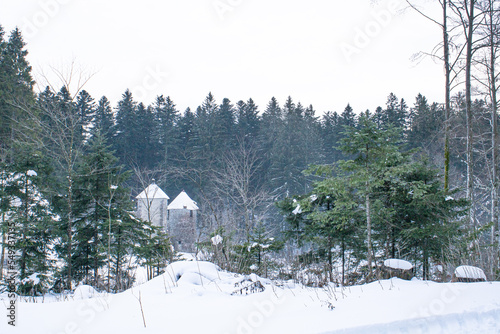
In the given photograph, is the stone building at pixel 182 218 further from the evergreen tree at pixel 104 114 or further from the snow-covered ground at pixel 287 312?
the snow-covered ground at pixel 287 312

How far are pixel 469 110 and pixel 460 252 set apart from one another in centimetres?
536

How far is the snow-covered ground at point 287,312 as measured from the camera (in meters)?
3.04

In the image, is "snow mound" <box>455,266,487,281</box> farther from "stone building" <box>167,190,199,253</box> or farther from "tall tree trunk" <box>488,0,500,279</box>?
"stone building" <box>167,190,199,253</box>

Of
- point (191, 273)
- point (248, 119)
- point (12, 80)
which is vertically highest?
point (248, 119)

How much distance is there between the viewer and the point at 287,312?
11.5 ft

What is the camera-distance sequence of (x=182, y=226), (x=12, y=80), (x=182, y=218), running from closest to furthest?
1. (x=12, y=80)
2. (x=182, y=226)
3. (x=182, y=218)

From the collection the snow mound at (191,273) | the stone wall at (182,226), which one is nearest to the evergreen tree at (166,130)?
the stone wall at (182,226)

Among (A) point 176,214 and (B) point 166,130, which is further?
(B) point 166,130

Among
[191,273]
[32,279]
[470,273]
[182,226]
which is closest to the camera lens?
[470,273]

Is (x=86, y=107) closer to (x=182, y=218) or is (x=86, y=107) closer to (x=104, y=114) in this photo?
(x=104, y=114)

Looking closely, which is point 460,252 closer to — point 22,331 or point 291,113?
point 22,331

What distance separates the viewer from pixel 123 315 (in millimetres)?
3547

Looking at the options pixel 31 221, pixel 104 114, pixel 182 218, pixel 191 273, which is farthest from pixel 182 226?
pixel 191 273

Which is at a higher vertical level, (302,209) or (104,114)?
(104,114)
